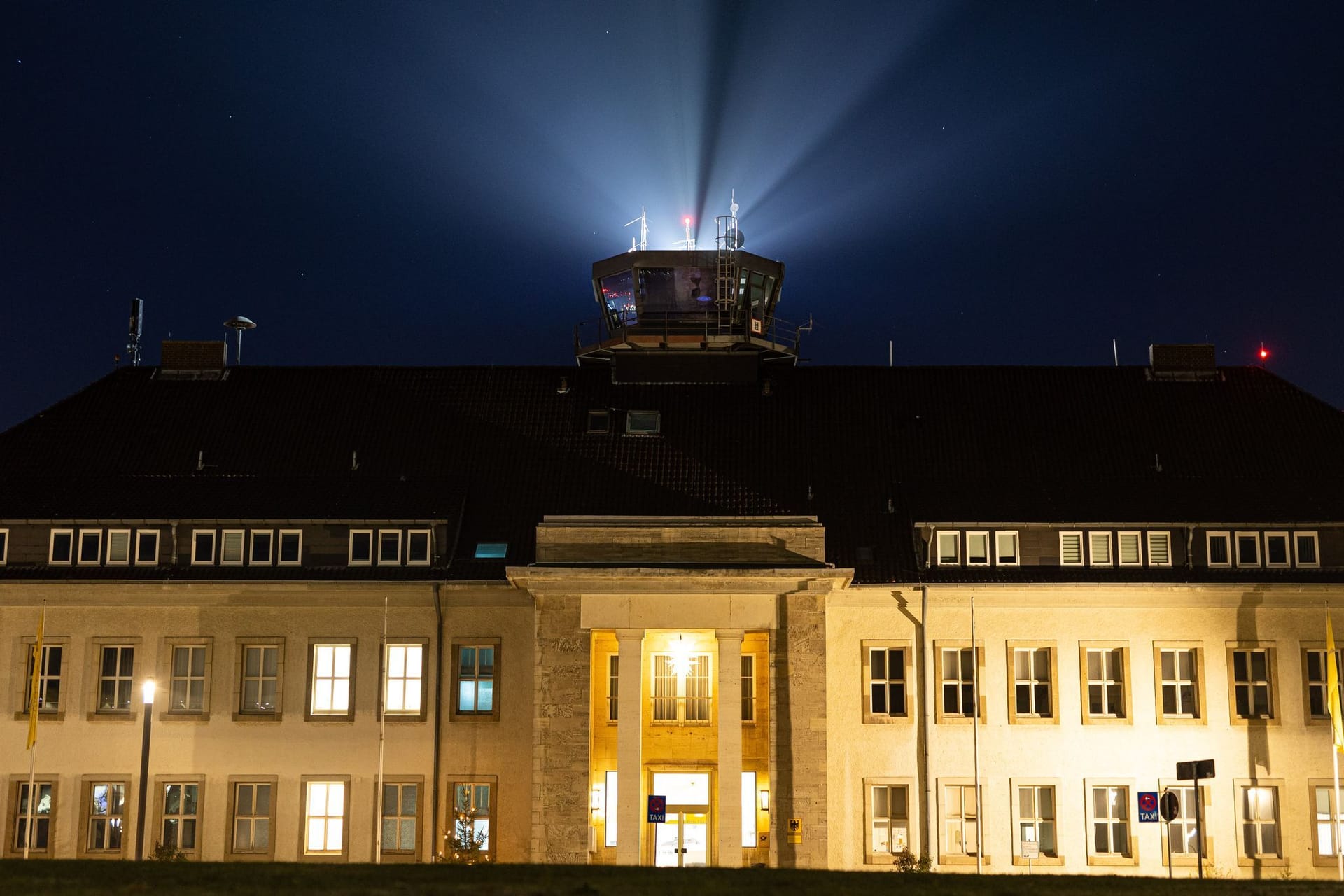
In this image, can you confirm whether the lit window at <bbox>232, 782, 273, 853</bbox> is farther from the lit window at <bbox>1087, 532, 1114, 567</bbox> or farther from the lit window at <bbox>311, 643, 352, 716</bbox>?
the lit window at <bbox>1087, 532, 1114, 567</bbox>

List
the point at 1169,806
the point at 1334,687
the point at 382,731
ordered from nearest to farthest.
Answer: the point at 1169,806 → the point at 1334,687 → the point at 382,731

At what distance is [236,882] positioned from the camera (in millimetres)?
28406

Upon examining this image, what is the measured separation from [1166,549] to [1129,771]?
6877 mm

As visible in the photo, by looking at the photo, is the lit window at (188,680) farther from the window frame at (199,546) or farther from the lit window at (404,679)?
the lit window at (404,679)

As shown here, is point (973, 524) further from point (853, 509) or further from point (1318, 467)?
point (1318, 467)

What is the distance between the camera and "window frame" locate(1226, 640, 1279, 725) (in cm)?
4666

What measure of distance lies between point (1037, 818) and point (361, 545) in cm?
2210

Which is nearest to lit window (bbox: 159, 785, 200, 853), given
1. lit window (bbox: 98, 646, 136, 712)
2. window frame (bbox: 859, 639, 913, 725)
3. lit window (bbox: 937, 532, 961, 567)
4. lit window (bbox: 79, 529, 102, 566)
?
lit window (bbox: 98, 646, 136, 712)

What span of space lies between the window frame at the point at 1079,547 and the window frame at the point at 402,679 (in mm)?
19664

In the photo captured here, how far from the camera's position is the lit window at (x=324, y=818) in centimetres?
4638

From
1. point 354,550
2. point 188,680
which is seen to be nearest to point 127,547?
point 188,680

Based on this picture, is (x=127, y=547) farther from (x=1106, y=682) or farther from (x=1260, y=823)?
(x=1260, y=823)

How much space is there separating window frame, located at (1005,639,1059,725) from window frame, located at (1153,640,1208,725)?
296 cm

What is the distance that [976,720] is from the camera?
4644cm
